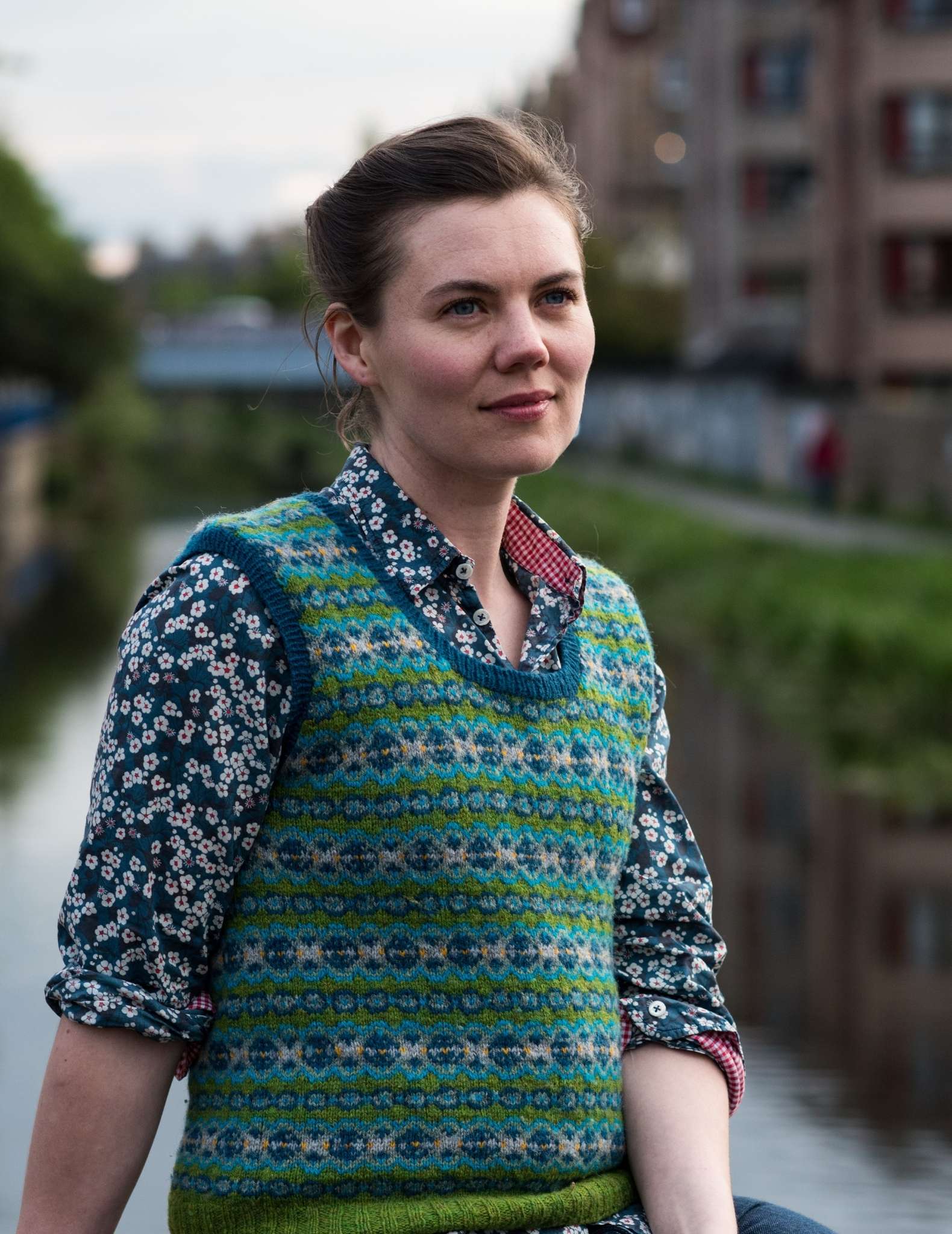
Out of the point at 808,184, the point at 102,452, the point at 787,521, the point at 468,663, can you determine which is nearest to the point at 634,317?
the point at 808,184

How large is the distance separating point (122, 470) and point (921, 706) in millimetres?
39720

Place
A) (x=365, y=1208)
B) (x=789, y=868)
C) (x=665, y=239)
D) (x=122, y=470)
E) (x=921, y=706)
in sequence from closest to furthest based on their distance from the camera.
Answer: (x=365, y=1208) < (x=789, y=868) < (x=921, y=706) < (x=122, y=470) < (x=665, y=239)

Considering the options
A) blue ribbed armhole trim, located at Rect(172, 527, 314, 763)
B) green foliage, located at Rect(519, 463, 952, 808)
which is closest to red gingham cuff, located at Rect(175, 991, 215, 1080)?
blue ribbed armhole trim, located at Rect(172, 527, 314, 763)

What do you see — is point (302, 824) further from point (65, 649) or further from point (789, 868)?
point (65, 649)

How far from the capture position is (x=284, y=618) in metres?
2.04

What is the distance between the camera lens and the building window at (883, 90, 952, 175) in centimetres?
3697

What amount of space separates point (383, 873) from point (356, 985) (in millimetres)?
111

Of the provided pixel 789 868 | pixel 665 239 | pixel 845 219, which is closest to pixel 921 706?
pixel 789 868

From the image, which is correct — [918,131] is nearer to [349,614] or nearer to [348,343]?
[348,343]

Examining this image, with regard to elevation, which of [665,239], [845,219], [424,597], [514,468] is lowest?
[424,597]

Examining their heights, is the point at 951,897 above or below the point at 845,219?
below

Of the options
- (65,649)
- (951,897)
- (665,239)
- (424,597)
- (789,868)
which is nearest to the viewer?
(424,597)

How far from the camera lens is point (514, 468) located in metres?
2.20

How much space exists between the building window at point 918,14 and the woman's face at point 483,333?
3625cm
